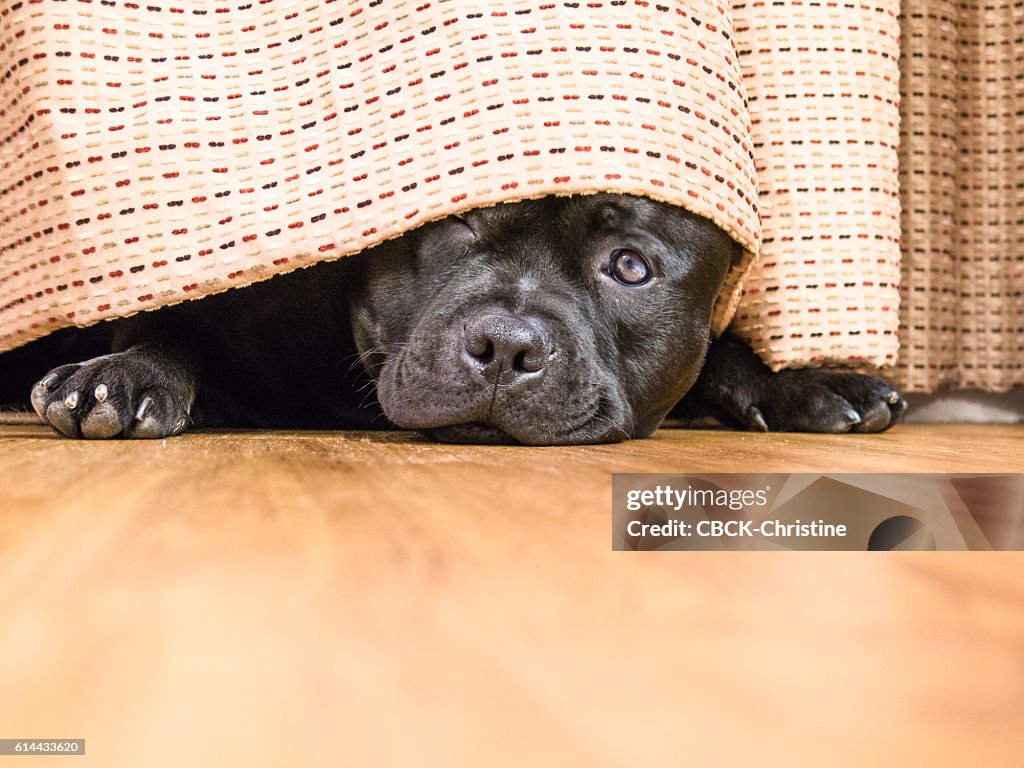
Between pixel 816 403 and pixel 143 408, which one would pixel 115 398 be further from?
pixel 816 403

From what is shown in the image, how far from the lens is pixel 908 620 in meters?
0.46

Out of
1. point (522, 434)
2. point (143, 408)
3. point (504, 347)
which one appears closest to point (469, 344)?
point (504, 347)

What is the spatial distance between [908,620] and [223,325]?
1.65m

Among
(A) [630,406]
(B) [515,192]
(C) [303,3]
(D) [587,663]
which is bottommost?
(A) [630,406]

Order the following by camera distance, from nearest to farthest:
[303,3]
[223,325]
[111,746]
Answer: [111,746] < [303,3] < [223,325]

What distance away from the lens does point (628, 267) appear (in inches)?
66.1

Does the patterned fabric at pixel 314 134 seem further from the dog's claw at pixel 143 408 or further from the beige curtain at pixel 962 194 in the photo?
the beige curtain at pixel 962 194

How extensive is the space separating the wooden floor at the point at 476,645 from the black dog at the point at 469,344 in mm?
821

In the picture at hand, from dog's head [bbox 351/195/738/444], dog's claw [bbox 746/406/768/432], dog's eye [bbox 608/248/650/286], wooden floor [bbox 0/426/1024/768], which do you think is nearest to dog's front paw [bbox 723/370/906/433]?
dog's claw [bbox 746/406/768/432]

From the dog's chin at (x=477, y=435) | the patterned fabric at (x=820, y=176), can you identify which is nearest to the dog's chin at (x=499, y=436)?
the dog's chin at (x=477, y=435)

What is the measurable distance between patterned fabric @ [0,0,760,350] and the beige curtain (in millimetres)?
1146

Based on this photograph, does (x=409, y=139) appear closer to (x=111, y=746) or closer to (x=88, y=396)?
(x=88, y=396)

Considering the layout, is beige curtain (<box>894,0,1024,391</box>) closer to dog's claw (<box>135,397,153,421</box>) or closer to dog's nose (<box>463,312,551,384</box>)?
dog's nose (<box>463,312,551,384</box>)

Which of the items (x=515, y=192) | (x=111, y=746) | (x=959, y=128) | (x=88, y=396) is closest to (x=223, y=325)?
(x=88, y=396)
